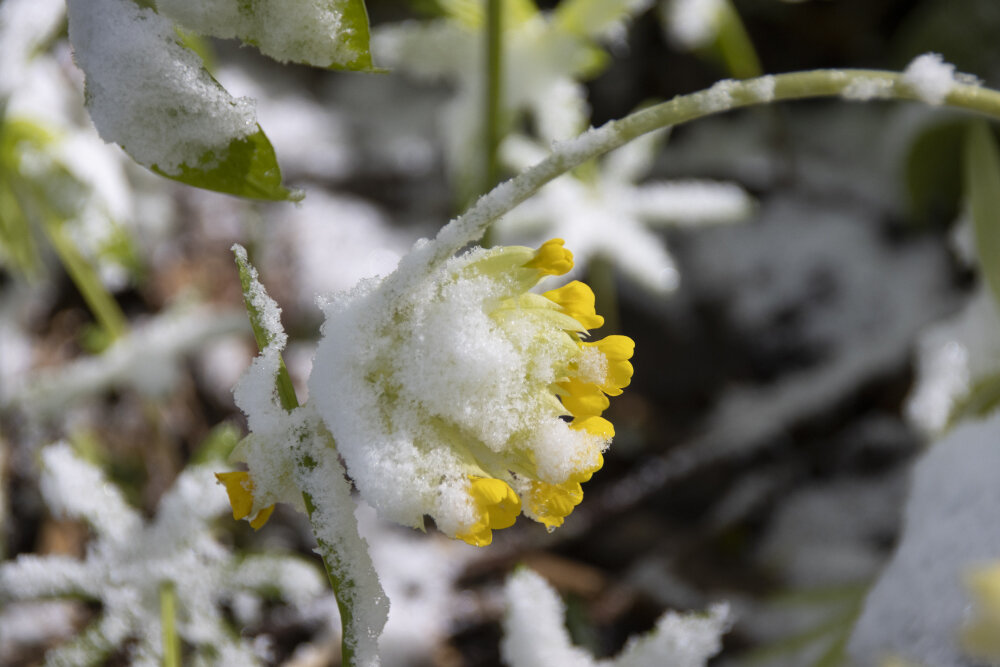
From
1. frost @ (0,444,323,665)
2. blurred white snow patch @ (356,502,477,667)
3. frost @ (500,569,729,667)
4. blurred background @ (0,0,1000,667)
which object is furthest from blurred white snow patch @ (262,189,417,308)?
frost @ (500,569,729,667)

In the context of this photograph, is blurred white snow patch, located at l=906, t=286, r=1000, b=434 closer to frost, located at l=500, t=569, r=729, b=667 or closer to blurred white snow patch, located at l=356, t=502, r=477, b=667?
frost, located at l=500, t=569, r=729, b=667

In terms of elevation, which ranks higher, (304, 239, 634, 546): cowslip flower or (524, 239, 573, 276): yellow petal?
(524, 239, 573, 276): yellow petal

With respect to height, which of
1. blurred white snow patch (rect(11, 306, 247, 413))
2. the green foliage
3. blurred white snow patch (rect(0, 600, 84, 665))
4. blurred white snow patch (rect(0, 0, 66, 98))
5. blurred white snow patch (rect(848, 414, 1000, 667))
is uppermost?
blurred white snow patch (rect(0, 0, 66, 98))

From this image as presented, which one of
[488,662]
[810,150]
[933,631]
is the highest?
[810,150]

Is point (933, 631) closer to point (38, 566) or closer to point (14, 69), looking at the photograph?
Result: point (38, 566)

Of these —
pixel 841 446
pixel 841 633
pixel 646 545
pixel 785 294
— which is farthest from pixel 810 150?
pixel 841 633

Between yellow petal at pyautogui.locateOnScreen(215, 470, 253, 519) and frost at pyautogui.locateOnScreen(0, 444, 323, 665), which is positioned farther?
frost at pyautogui.locateOnScreen(0, 444, 323, 665)

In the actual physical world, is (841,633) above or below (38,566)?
below

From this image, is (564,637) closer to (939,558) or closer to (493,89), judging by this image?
(939,558)

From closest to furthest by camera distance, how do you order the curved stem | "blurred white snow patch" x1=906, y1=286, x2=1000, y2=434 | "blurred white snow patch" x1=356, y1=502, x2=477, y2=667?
the curved stem, "blurred white snow patch" x1=906, y1=286, x2=1000, y2=434, "blurred white snow patch" x1=356, y1=502, x2=477, y2=667
